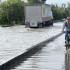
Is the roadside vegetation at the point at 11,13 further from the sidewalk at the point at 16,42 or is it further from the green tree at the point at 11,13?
the sidewalk at the point at 16,42

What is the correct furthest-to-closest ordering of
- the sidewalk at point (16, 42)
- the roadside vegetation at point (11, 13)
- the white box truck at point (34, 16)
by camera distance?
the roadside vegetation at point (11, 13) < the white box truck at point (34, 16) < the sidewalk at point (16, 42)

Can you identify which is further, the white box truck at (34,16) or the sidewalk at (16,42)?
the white box truck at (34,16)

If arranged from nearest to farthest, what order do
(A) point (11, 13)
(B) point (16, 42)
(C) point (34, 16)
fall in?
(B) point (16, 42)
(C) point (34, 16)
(A) point (11, 13)


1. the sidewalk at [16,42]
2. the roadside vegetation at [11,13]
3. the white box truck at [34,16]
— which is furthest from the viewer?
the roadside vegetation at [11,13]

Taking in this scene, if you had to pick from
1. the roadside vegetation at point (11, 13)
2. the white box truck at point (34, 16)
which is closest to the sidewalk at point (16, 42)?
the white box truck at point (34, 16)

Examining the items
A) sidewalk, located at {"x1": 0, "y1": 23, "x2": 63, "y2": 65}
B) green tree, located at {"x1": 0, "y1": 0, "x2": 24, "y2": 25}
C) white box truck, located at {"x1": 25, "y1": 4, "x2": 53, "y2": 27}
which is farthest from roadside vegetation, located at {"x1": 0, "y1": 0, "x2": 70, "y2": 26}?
sidewalk, located at {"x1": 0, "y1": 23, "x2": 63, "y2": 65}

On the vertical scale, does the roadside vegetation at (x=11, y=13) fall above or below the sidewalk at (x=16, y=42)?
below

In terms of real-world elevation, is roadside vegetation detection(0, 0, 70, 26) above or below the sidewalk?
below

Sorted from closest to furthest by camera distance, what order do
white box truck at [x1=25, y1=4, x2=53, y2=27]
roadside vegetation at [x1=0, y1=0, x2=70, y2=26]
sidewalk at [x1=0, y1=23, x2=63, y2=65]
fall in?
sidewalk at [x1=0, y1=23, x2=63, y2=65] → white box truck at [x1=25, y1=4, x2=53, y2=27] → roadside vegetation at [x1=0, y1=0, x2=70, y2=26]

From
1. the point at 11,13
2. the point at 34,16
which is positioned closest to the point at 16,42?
the point at 34,16

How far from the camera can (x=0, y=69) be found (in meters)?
12.0

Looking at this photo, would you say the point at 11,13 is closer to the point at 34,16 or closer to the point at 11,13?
the point at 11,13

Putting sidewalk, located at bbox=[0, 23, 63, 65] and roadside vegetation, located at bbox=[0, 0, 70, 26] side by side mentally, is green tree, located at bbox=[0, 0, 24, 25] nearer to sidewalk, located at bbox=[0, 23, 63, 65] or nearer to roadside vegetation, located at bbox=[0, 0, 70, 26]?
roadside vegetation, located at bbox=[0, 0, 70, 26]

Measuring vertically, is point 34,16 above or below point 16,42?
below
